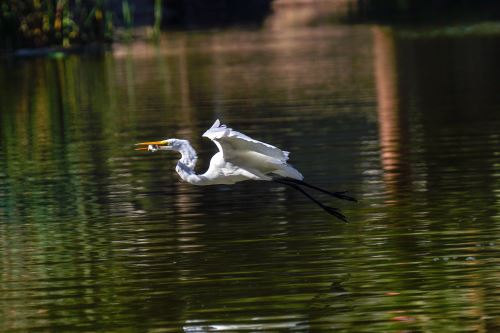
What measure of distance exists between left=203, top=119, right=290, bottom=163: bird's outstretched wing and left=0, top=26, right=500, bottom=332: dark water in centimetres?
90

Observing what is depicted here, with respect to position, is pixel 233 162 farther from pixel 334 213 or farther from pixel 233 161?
pixel 334 213

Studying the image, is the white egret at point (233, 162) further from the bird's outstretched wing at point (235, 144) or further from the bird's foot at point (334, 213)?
the bird's foot at point (334, 213)

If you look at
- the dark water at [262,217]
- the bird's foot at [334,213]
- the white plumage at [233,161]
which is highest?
the white plumage at [233,161]

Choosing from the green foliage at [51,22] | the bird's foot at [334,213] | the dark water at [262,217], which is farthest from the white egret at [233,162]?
the green foliage at [51,22]

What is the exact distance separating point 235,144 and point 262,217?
8.07 ft

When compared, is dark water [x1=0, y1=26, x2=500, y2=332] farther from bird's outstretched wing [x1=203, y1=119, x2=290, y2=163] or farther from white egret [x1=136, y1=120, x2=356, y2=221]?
bird's outstretched wing [x1=203, y1=119, x2=290, y2=163]

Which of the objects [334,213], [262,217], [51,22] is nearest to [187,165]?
[334,213]

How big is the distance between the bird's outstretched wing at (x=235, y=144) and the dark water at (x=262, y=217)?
2.94ft

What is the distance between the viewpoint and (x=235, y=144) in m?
13.3

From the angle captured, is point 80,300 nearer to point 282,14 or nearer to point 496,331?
point 496,331

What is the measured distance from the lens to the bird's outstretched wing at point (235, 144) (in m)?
12.7

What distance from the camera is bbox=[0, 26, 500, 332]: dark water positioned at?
11.2 metres

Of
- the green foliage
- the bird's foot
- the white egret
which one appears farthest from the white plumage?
the green foliage

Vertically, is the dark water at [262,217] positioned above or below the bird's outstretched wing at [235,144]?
below
